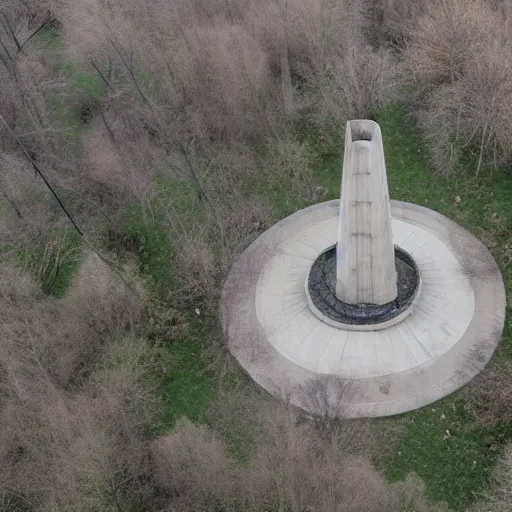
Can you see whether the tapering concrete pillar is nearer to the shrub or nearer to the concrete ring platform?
the concrete ring platform

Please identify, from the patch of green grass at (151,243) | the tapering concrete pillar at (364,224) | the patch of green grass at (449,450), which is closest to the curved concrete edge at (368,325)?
the tapering concrete pillar at (364,224)

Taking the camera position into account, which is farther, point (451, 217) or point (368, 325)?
point (451, 217)

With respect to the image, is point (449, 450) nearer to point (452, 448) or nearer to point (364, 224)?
point (452, 448)

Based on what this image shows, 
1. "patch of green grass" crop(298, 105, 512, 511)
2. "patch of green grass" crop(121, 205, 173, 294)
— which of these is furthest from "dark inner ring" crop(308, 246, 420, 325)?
"patch of green grass" crop(121, 205, 173, 294)


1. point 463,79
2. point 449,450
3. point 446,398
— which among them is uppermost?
point 463,79

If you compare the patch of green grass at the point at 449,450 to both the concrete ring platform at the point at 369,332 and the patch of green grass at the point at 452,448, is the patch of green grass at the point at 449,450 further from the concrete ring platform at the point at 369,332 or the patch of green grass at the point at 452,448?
the concrete ring platform at the point at 369,332

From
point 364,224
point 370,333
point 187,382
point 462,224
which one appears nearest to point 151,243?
point 187,382

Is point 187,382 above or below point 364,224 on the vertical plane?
below

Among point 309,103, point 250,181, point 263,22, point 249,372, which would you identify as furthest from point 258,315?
point 263,22
